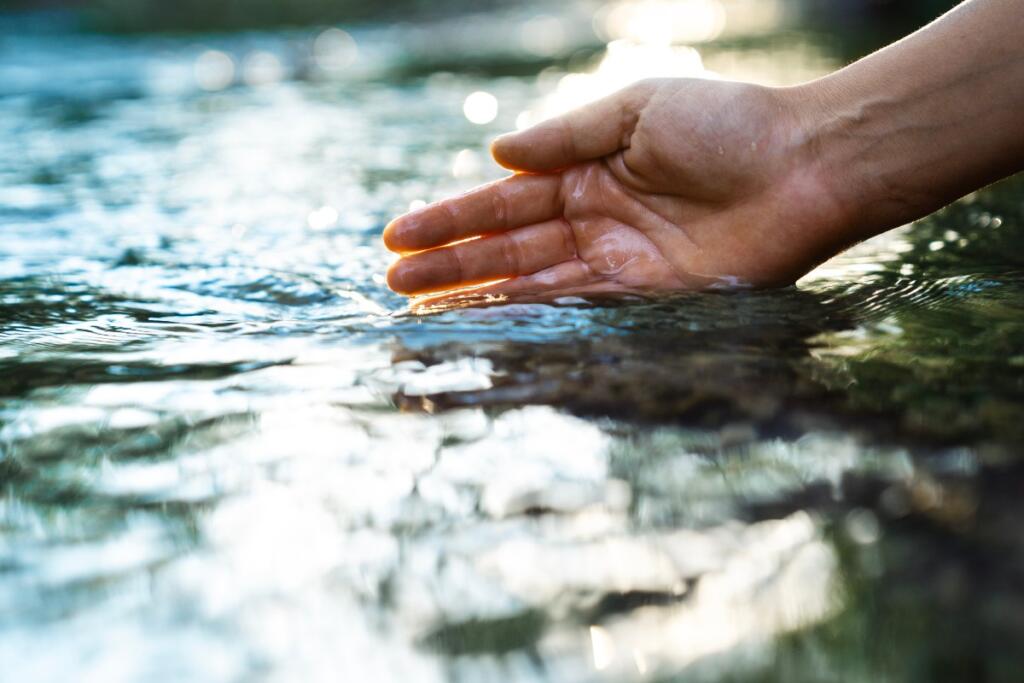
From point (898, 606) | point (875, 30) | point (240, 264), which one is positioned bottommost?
point (898, 606)

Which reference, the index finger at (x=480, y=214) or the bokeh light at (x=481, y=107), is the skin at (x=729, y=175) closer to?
the index finger at (x=480, y=214)

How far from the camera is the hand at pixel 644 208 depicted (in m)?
2.72

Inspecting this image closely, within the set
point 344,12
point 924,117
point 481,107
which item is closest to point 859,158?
point 924,117

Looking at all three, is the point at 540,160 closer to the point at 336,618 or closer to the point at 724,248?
the point at 724,248

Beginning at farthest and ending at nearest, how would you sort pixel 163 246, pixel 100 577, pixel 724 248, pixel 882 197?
1. pixel 163 246
2. pixel 724 248
3. pixel 882 197
4. pixel 100 577

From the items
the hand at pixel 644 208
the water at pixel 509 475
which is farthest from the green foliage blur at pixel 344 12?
the water at pixel 509 475

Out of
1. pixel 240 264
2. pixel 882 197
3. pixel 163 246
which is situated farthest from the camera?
pixel 163 246

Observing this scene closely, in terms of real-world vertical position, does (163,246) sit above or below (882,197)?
above

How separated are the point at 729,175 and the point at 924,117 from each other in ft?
1.76

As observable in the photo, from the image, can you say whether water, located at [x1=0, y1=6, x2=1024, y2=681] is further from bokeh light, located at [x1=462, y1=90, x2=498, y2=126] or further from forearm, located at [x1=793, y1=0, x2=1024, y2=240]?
bokeh light, located at [x1=462, y1=90, x2=498, y2=126]

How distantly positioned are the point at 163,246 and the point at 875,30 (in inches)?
536

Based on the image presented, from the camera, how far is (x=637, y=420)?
190 cm

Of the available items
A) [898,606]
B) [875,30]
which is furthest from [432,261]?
[875,30]

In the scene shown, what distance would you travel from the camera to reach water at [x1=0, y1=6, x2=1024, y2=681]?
1.25 meters
